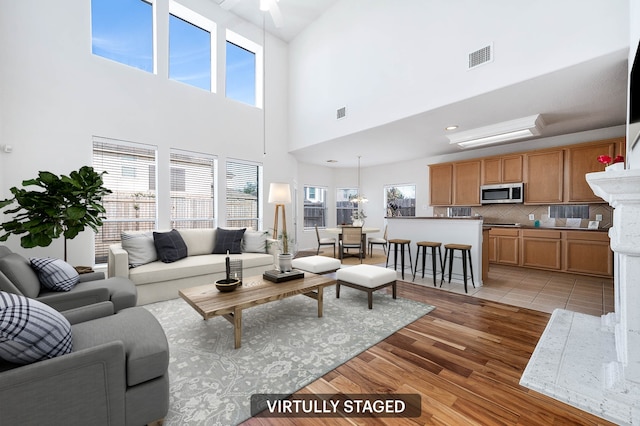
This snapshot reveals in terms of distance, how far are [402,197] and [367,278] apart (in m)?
5.30

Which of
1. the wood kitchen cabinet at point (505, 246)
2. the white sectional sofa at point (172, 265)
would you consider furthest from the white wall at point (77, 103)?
the wood kitchen cabinet at point (505, 246)

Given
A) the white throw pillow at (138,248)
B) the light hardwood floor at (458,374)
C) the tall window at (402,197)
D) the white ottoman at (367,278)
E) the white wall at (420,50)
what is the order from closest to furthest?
1. the light hardwood floor at (458,374)
2. the white wall at (420,50)
3. the white ottoman at (367,278)
4. the white throw pillow at (138,248)
5. the tall window at (402,197)

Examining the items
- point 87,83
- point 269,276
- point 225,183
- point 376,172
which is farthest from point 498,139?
point 87,83

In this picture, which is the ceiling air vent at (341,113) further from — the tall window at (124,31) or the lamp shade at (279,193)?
the tall window at (124,31)

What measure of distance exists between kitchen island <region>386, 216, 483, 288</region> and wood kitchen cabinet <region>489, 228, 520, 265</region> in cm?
175

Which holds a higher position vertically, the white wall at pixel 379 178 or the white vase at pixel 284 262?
the white wall at pixel 379 178

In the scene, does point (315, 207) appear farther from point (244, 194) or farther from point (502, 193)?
point (502, 193)

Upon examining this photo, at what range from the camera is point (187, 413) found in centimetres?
156

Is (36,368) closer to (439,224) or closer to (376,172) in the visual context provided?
(439,224)

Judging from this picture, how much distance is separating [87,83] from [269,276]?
13.5 feet

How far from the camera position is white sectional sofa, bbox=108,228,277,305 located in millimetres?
3361

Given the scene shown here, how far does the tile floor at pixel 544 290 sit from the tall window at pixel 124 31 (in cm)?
610

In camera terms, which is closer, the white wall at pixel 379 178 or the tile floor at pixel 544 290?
the tile floor at pixel 544 290

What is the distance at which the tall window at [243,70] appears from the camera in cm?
574
